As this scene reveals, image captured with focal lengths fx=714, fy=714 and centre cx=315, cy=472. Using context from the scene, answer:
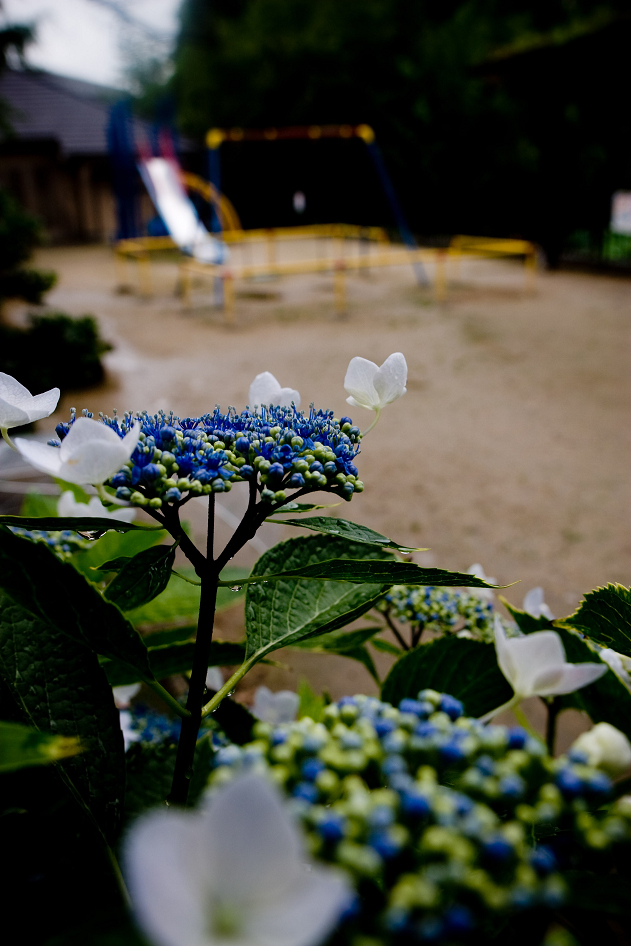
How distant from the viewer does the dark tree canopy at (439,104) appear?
10.0 m

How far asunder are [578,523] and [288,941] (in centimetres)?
318

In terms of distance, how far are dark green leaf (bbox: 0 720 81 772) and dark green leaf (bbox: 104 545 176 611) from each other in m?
0.19

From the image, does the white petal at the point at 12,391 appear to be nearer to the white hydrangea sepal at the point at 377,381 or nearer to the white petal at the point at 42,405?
the white petal at the point at 42,405

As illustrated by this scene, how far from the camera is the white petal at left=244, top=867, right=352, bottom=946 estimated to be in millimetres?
245

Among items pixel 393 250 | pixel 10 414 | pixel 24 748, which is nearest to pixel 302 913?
pixel 24 748

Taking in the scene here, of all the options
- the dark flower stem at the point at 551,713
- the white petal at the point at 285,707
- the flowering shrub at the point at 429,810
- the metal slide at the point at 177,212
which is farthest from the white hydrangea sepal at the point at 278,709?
the metal slide at the point at 177,212

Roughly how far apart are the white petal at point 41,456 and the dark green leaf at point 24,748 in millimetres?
152

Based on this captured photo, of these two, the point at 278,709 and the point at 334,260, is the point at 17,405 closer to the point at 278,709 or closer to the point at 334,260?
the point at 278,709

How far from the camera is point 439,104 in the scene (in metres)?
12.0

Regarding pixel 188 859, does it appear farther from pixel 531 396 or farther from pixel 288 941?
pixel 531 396

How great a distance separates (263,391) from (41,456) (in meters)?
0.27

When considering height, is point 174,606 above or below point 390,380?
below

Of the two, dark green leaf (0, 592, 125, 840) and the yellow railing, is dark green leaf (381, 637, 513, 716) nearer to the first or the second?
dark green leaf (0, 592, 125, 840)

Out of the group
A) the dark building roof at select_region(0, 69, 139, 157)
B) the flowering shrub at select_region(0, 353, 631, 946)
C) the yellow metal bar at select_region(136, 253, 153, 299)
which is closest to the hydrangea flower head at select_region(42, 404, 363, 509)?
the flowering shrub at select_region(0, 353, 631, 946)
